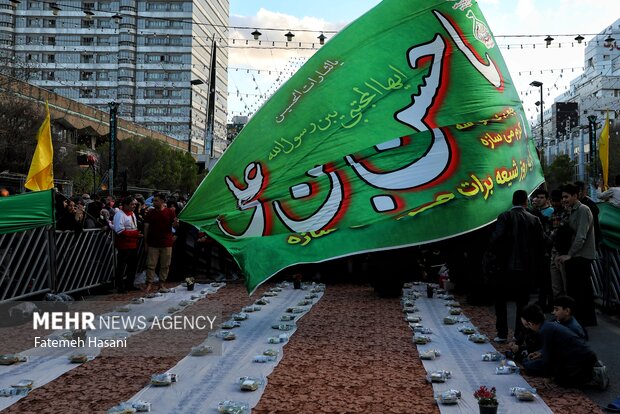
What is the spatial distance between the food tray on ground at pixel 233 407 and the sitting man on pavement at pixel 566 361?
112 inches

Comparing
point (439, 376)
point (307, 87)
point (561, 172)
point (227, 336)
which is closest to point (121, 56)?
point (561, 172)

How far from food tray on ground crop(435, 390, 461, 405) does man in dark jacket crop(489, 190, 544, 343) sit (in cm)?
277

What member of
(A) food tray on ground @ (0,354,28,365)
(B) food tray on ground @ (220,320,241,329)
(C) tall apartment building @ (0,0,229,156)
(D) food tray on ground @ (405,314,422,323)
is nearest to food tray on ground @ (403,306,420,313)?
(D) food tray on ground @ (405,314,422,323)

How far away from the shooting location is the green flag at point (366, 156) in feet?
33.9

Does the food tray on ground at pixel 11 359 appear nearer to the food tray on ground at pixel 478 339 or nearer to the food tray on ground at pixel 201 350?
the food tray on ground at pixel 201 350

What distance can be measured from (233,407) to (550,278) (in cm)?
709

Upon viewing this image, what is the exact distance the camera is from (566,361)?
20.4ft

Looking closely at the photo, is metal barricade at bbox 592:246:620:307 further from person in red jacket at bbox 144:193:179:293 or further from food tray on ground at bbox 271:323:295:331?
person in red jacket at bbox 144:193:179:293

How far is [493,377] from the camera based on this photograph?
21.6 feet

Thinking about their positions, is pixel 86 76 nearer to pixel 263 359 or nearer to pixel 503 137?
pixel 503 137

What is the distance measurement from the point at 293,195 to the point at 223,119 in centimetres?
11025

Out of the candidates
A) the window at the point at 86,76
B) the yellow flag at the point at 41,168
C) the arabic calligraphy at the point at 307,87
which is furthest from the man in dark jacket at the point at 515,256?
the window at the point at 86,76

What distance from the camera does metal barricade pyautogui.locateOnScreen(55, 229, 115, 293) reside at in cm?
1173

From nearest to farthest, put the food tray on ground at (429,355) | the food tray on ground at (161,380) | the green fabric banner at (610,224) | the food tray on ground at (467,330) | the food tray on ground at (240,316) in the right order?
the food tray on ground at (161,380)
the food tray on ground at (429,355)
the food tray on ground at (467,330)
the food tray on ground at (240,316)
the green fabric banner at (610,224)
